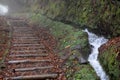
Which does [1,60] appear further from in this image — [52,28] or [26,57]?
[52,28]

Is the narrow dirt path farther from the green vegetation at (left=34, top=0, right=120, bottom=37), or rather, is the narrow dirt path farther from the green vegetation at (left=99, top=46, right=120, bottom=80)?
the green vegetation at (left=34, top=0, right=120, bottom=37)

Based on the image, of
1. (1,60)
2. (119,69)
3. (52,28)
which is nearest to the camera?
(119,69)

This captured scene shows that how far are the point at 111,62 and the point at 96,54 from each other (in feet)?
8.30

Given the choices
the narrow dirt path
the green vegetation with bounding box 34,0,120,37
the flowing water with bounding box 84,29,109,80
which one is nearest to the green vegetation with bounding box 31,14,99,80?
the flowing water with bounding box 84,29,109,80

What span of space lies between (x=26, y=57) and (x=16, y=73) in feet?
7.47

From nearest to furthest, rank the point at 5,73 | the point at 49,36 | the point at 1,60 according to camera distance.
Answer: the point at 5,73
the point at 1,60
the point at 49,36

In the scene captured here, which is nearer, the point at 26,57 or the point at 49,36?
the point at 26,57

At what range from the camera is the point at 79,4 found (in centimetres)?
1711

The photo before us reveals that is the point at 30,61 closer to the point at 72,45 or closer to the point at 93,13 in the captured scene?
the point at 72,45

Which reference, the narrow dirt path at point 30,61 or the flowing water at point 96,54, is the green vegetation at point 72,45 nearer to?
the flowing water at point 96,54

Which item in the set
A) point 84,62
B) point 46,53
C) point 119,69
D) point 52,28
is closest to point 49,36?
point 52,28

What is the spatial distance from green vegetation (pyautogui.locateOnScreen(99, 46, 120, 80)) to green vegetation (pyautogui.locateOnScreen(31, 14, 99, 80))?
0.73 m

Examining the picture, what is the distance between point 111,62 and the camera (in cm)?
993

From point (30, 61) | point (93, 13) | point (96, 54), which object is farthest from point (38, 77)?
point (93, 13)
